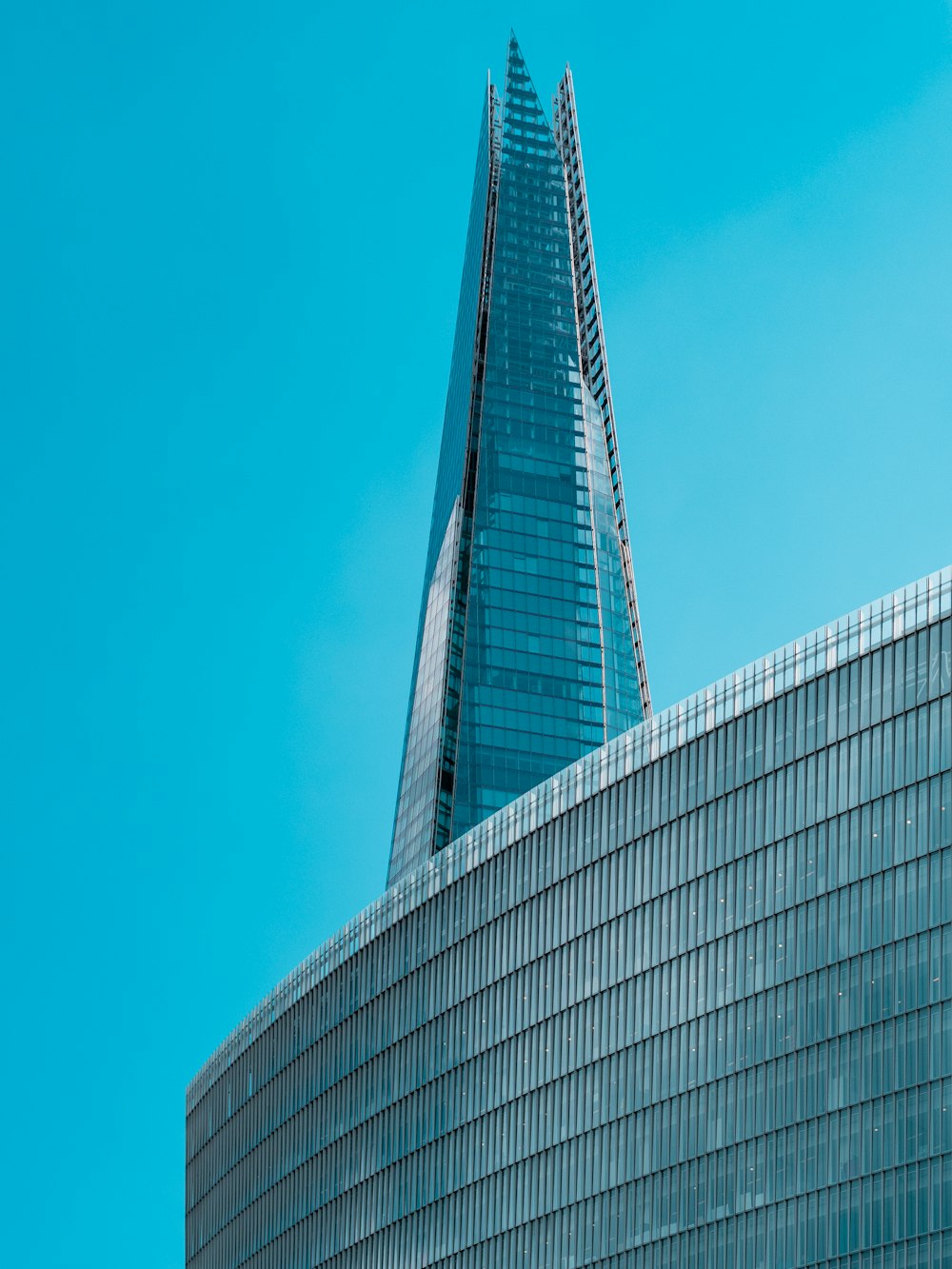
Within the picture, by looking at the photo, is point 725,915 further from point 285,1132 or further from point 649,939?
point 285,1132

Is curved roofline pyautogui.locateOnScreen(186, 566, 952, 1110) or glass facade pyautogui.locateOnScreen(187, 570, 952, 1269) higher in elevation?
curved roofline pyautogui.locateOnScreen(186, 566, 952, 1110)

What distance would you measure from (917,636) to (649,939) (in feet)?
79.4

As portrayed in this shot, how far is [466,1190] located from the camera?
130 m

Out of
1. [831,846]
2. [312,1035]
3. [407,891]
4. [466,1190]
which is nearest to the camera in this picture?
[831,846]

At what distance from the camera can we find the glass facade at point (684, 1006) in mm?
98812

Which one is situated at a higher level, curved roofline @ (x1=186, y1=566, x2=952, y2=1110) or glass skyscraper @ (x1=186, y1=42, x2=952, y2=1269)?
curved roofline @ (x1=186, y1=566, x2=952, y2=1110)

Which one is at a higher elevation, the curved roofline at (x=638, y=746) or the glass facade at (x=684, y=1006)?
the curved roofline at (x=638, y=746)

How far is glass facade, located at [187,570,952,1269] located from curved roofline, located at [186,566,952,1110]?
163 millimetres

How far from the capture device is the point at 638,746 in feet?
391

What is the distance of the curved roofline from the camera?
10144 centimetres

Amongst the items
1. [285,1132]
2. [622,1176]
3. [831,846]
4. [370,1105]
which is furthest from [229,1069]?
[831,846]

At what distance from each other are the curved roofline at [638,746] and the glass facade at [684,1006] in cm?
16

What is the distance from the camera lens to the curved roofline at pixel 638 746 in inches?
3994

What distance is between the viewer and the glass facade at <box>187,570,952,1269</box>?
9881 cm
